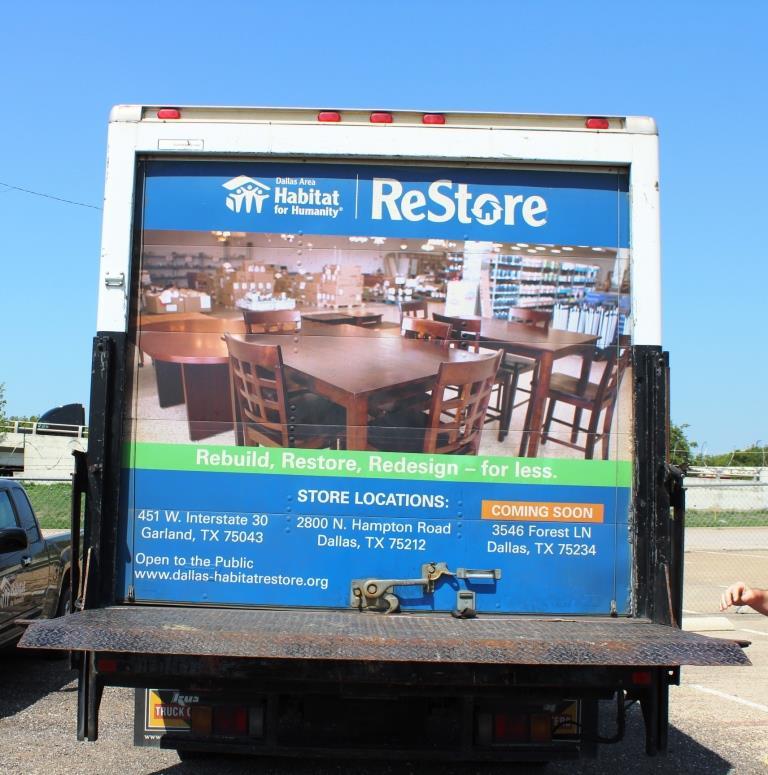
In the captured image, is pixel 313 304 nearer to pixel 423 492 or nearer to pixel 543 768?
pixel 423 492

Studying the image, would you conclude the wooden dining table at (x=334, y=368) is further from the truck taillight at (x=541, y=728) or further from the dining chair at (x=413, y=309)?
the truck taillight at (x=541, y=728)

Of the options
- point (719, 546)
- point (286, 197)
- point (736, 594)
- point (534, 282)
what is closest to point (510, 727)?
point (736, 594)

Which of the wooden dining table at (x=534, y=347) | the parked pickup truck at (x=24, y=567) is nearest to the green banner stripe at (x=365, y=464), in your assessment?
the wooden dining table at (x=534, y=347)

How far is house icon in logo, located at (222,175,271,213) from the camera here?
5.04 meters

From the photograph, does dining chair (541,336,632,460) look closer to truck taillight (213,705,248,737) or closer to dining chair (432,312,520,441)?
dining chair (432,312,520,441)

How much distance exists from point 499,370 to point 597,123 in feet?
4.64

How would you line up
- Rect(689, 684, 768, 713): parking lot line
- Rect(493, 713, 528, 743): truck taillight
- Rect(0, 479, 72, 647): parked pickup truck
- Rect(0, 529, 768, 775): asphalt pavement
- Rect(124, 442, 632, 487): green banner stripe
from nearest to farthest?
Rect(493, 713, 528, 743): truck taillight
Rect(124, 442, 632, 487): green banner stripe
Rect(0, 529, 768, 775): asphalt pavement
Rect(0, 479, 72, 647): parked pickup truck
Rect(689, 684, 768, 713): parking lot line

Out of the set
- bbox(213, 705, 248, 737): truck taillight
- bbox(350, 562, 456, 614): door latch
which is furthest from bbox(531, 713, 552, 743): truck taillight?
bbox(213, 705, 248, 737): truck taillight

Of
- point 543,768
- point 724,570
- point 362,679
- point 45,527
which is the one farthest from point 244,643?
point 724,570

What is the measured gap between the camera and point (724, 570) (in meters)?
17.5

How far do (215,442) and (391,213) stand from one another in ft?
4.94

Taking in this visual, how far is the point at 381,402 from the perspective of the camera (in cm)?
490

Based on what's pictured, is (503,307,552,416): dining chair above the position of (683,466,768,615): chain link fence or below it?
above

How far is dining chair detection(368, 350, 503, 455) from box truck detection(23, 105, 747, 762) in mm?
12
